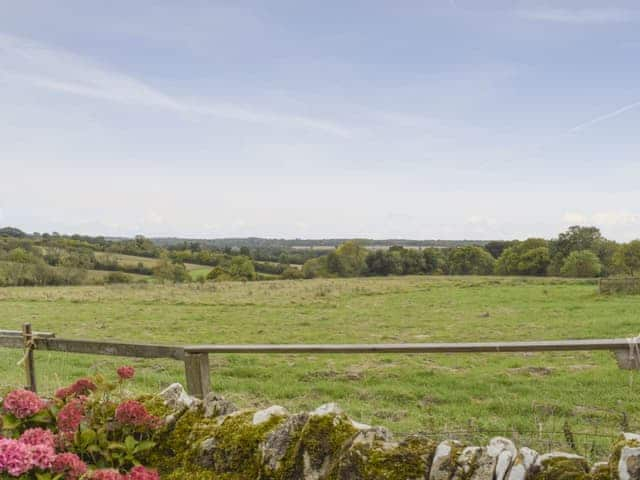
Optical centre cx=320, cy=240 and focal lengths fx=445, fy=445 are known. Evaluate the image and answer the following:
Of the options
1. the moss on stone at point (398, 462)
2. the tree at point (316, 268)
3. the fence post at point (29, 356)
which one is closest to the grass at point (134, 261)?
the tree at point (316, 268)

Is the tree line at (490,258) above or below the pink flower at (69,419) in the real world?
below

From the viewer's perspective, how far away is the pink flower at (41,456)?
1858mm

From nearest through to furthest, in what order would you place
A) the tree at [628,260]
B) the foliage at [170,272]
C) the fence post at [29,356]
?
1. the fence post at [29,356]
2. the tree at [628,260]
3. the foliage at [170,272]

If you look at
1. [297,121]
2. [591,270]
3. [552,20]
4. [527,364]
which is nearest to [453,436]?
[527,364]

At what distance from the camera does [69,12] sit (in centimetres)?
1251

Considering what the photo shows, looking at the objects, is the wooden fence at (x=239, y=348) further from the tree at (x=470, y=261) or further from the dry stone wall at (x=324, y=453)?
the tree at (x=470, y=261)

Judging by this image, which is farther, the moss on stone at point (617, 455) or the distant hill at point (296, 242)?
the distant hill at point (296, 242)

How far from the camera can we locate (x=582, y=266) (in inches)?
1668

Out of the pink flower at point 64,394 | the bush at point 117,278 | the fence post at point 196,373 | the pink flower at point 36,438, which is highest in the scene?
the pink flower at point 64,394

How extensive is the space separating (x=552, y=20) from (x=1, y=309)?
2474 centimetres

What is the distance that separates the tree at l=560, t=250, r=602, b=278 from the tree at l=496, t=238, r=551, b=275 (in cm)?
831

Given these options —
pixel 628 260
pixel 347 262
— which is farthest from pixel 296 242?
pixel 628 260

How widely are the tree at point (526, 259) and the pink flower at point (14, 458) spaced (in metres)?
56.1

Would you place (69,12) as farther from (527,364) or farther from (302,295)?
(302,295)
